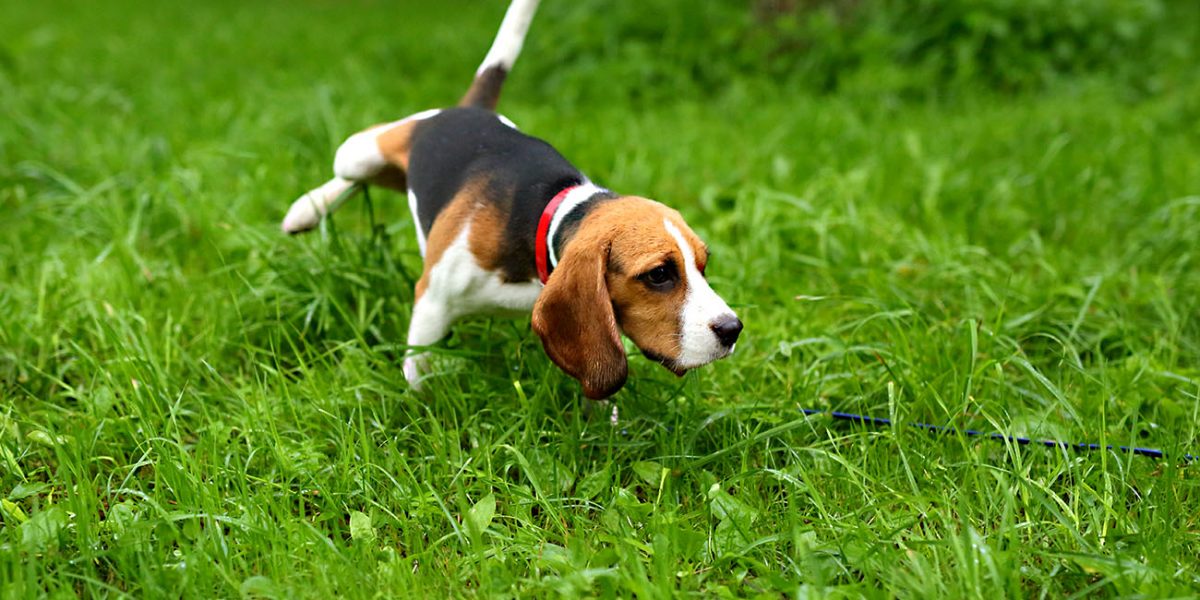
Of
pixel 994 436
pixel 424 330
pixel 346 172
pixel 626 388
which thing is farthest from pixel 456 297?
pixel 994 436

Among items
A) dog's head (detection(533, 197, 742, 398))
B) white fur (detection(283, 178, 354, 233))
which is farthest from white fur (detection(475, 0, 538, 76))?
dog's head (detection(533, 197, 742, 398))

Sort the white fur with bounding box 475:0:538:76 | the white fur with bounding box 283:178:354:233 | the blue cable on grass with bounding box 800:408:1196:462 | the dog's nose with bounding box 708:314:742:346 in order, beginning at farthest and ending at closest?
1. the white fur with bounding box 283:178:354:233
2. the white fur with bounding box 475:0:538:76
3. the blue cable on grass with bounding box 800:408:1196:462
4. the dog's nose with bounding box 708:314:742:346

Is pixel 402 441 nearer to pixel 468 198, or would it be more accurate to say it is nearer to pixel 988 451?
pixel 468 198

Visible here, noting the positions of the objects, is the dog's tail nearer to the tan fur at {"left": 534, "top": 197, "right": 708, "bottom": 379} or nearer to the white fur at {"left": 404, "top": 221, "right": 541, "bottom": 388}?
the white fur at {"left": 404, "top": 221, "right": 541, "bottom": 388}

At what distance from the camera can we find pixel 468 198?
334 centimetres

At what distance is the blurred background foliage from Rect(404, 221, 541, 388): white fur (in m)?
4.93

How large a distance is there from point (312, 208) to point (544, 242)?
1.45m

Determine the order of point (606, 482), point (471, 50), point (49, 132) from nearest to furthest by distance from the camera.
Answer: point (606, 482) → point (49, 132) → point (471, 50)

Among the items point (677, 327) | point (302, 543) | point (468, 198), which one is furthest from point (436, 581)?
point (468, 198)

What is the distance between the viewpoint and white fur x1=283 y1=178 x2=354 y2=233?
4137 mm

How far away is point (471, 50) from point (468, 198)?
22.2 feet

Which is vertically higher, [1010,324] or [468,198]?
[468,198]

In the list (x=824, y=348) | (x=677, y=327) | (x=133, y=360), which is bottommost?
(x=824, y=348)

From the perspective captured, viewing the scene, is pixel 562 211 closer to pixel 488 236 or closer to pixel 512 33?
pixel 488 236
